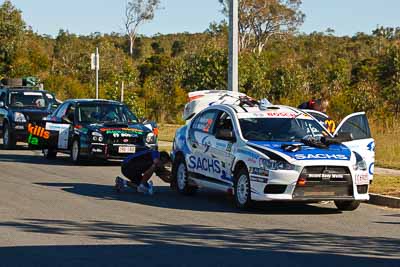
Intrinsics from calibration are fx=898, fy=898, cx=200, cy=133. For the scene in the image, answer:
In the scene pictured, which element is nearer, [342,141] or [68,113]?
[342,141]

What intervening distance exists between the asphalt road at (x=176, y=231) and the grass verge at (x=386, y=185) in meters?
0.68

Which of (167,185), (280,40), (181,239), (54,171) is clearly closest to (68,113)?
(54,171)

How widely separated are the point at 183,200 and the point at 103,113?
7.48m

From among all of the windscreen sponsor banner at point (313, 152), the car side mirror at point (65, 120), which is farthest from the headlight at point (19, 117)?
the windscreen sponsor banner at point (313, 152)

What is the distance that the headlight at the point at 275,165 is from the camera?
1264 centimetres

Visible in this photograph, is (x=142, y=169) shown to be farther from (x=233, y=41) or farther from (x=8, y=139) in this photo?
(x=8, y=139)

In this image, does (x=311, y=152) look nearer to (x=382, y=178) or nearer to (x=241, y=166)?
(x=241, y=166)

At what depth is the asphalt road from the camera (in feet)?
30.8

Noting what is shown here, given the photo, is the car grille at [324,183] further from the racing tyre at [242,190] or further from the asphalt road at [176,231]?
the racing tyre at [242,190]

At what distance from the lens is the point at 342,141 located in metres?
14.4

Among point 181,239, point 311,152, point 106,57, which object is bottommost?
point 181,239

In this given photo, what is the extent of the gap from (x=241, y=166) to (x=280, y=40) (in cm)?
5650

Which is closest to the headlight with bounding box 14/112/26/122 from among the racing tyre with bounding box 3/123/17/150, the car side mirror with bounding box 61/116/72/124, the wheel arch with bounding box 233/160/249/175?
the racing tyre with bounding box 3/123/17/150

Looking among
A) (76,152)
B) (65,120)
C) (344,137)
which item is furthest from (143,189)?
(65,120)
